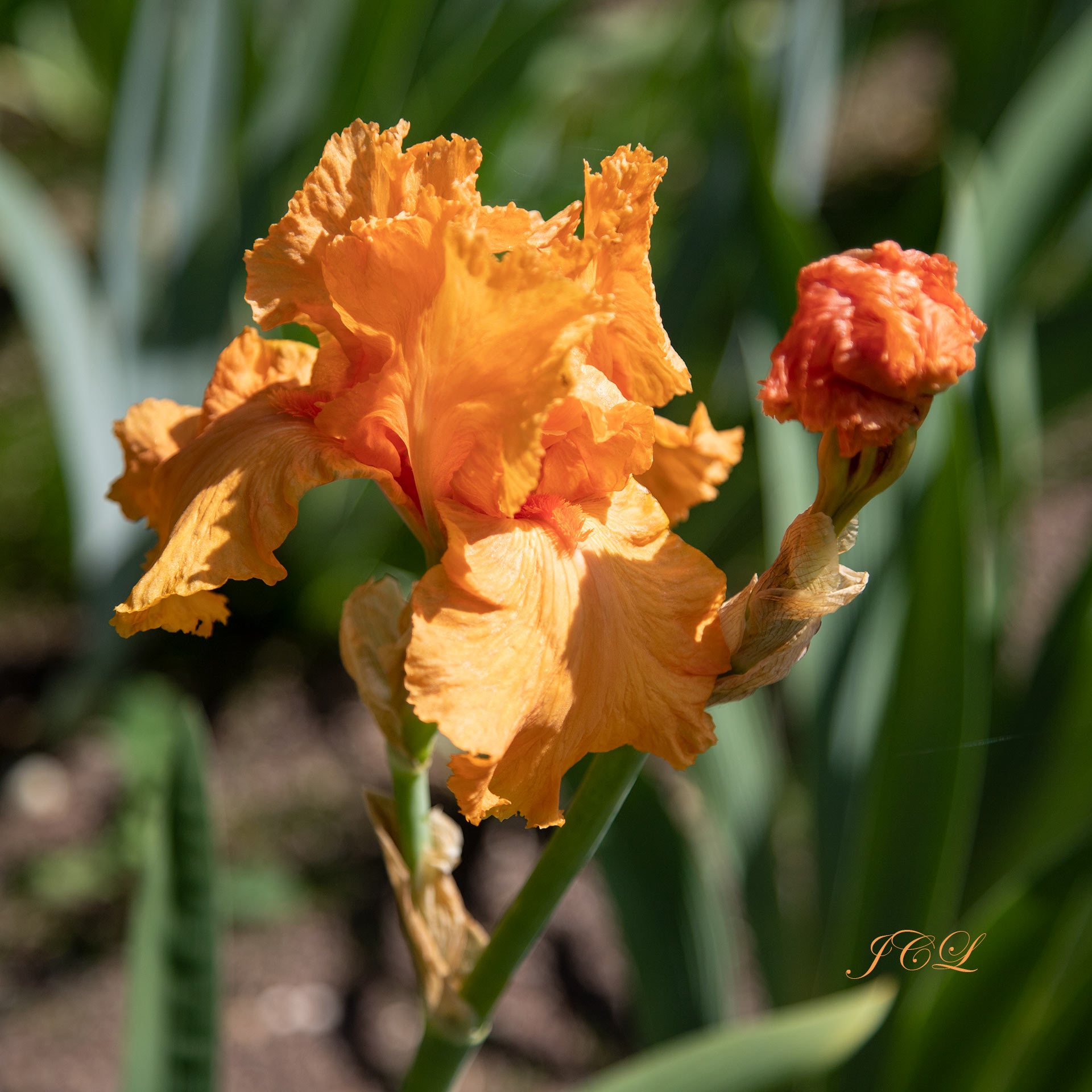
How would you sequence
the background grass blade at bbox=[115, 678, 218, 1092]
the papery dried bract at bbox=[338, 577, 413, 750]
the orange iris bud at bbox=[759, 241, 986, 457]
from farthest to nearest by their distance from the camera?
1. the background grass blade at bbox=[115, 678, 218, 1092]
2. the papery dried bract at bbox=[338, 577, 413, 750]
3. the orange iris bud at bbox=[759, 241, 986, 457]

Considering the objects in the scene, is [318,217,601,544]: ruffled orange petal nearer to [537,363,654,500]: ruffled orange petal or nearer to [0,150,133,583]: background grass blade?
[537,363,654,500]: ruffled orange petal

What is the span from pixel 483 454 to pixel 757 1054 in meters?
0.54

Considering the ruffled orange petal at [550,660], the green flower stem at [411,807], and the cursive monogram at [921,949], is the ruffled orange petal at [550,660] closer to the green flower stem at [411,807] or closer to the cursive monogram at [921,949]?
the green flower stem at [411,807]

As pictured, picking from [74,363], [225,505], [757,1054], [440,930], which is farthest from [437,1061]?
[74,363]

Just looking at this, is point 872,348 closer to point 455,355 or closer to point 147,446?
point 455,355

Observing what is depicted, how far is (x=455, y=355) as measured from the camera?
1.86 ft

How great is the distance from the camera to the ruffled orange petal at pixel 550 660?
52 cm

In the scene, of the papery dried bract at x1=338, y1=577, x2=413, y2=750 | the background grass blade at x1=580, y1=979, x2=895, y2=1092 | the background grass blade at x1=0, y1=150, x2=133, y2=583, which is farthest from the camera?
the background grass blade at x1=0, y1=150, x2=133, y2=583

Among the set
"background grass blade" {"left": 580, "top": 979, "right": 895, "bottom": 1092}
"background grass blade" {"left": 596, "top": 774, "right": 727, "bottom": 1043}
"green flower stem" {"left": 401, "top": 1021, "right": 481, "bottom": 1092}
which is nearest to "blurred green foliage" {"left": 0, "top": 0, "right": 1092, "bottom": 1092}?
"background grass blade" {"left": 596, "top": 774, "right": 727, "bottom": 1043}

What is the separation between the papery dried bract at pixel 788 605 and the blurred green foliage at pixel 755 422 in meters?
0.41

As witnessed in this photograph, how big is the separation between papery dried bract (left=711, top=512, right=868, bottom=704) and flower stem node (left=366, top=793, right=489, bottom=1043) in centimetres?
25

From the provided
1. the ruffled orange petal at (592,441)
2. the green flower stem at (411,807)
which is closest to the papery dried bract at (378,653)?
the green flower stem at (411,807)

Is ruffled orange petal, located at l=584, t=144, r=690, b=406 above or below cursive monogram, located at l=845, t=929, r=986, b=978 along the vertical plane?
above

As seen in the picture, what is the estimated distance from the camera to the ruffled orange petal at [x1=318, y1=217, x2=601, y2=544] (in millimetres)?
531
